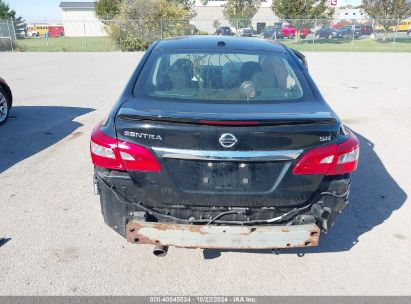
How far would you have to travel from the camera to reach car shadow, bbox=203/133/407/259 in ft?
10.7

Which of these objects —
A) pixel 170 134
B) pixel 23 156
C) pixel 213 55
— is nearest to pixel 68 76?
pixel 23 156

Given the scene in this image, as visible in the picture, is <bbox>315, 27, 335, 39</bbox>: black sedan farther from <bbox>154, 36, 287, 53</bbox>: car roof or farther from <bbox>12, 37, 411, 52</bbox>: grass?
<bbox>154, 36, 287, 53</bbox>: car roof

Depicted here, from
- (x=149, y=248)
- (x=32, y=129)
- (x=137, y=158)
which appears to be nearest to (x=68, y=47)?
(x=32, y=129)

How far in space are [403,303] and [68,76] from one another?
43.1 ft

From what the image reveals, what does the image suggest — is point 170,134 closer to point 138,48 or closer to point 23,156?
point 23,156

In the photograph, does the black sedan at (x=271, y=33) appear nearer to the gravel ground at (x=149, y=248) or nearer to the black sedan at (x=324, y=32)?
the black sedan at (x=324, y=32)

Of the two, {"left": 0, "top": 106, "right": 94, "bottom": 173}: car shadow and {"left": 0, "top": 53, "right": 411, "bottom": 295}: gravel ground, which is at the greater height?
{"left": 0, "top": 106, "right": 94, "bottom": 173}: car shadow

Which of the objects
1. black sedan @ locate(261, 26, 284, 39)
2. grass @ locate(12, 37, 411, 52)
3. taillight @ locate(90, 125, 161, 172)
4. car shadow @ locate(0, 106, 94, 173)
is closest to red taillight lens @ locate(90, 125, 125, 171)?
taillight @ locate(90, 125, 161, 172)

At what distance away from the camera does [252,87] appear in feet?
9.89

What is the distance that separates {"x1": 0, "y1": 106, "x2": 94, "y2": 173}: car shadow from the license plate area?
3447mm

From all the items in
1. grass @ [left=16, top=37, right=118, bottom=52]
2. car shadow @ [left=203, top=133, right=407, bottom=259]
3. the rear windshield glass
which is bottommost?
car shadow @ [left=203, top=133, right=407, bottom=259]

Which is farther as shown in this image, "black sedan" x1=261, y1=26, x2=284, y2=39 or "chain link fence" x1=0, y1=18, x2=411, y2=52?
"black sedan" x1=261, y1=26, x2=284, y2=39

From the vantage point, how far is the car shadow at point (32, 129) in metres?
5.46

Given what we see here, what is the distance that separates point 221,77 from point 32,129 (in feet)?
15.6
